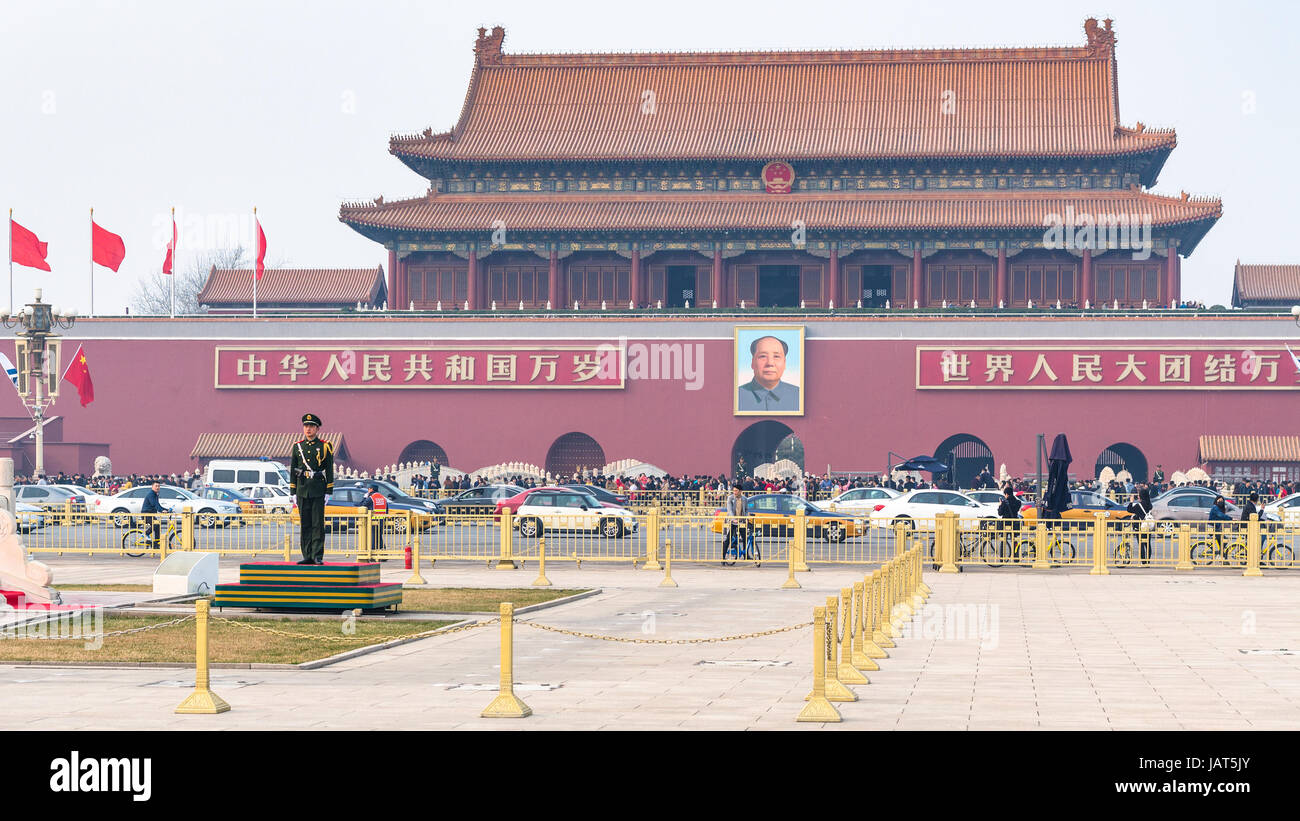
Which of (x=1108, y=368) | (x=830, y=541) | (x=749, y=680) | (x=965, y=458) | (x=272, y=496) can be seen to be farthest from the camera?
(x=965, y=458)

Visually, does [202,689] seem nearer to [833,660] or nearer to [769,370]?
[833,660]

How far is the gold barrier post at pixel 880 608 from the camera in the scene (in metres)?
14.0

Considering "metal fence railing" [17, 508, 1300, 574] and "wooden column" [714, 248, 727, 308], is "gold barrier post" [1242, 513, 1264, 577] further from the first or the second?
"wooden column" [714, 248, 727, 308]

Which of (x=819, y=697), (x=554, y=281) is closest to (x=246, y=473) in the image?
(x=554, y=281)

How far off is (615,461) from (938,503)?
14.5 meters

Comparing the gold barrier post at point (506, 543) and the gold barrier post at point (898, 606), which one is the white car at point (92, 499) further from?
the gold barrier post at point (898, 606)

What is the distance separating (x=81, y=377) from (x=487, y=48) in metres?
17.0

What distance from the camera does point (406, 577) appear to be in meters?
22.1

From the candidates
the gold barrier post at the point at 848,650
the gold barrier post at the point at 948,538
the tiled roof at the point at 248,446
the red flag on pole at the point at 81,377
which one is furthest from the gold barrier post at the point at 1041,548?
the red flag on pole at the point at 81,377

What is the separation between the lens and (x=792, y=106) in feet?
165

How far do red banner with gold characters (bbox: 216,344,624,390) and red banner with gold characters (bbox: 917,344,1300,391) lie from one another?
8.66 meters

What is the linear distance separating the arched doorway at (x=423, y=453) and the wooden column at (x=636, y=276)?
7.18m

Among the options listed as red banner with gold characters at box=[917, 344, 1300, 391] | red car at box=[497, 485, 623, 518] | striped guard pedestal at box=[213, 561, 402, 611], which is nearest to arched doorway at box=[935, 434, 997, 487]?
red banner with gold characters at box=[917, 344, 1300, 391]
